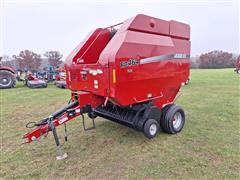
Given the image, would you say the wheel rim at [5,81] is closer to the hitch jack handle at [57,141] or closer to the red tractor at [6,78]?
the red tractor at [6,78]

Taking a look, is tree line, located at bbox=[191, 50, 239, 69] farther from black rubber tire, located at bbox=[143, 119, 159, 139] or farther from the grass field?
black rubber tire, located at bbox=[143, 119, 159, 139]

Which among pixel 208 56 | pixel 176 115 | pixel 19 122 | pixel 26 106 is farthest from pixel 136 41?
pixel 208 56

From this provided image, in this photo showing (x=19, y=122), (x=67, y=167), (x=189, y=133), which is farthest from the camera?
(x=19, y=122)

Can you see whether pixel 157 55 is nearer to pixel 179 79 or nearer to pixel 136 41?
pixel 136 41

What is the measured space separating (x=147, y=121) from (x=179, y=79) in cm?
123

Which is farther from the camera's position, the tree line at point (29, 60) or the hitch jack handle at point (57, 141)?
the tree line at point (29, 60)

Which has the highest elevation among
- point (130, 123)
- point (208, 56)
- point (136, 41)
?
point (208, 56)

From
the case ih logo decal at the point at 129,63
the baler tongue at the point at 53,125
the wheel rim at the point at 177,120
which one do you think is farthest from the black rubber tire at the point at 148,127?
the baler tongue at the point at 53,125

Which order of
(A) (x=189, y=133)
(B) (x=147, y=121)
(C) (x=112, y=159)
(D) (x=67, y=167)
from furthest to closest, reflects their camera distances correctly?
(A) (x=189, y=133) → (B) (x=147, y=121) → (C) (x=112, y=159) → (D) (x=67, y=167)

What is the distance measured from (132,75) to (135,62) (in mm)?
213

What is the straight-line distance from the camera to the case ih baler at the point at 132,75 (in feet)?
9.11

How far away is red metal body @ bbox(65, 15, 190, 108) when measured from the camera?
9.11 feet

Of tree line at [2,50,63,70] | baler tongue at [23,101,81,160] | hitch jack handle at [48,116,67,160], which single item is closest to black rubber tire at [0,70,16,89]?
baler tongue at [23,101,81,160]

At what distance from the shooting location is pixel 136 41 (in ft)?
9.47
